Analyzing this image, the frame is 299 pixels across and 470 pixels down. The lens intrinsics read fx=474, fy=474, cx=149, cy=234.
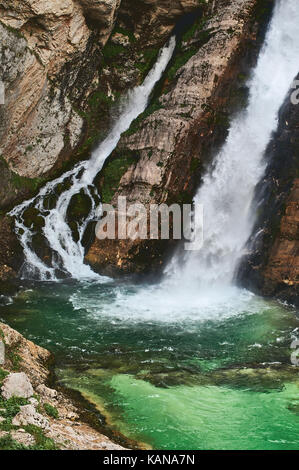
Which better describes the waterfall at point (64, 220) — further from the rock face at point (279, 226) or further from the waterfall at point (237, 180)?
the rock face at point (279, 226)

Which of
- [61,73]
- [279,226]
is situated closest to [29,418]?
[279,226]

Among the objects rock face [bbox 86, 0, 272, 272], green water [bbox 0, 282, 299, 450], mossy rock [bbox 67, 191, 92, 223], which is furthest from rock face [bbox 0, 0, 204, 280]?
green water [bbox 0, 282, 299, 450]

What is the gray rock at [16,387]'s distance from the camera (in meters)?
8.23

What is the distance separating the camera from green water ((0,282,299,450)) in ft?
30.3

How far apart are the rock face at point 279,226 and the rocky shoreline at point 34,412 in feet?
31.3

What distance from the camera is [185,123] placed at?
20.1 metres

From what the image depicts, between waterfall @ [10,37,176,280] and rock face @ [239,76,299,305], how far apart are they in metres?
6.53

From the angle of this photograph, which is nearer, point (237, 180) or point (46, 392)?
point (46, 392)

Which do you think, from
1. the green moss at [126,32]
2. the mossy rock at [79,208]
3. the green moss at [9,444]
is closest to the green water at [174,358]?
the green moss at [9,444]

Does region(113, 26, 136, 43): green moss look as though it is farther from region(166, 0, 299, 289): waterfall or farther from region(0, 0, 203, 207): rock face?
region(166, 0, 299, 289): waterfall

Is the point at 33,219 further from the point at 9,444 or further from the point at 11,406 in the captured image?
the point at 9,444

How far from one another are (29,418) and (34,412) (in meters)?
0.22

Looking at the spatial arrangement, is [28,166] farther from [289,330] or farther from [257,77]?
[289,330]

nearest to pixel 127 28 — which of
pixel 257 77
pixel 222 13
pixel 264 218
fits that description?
pixel 222 13
